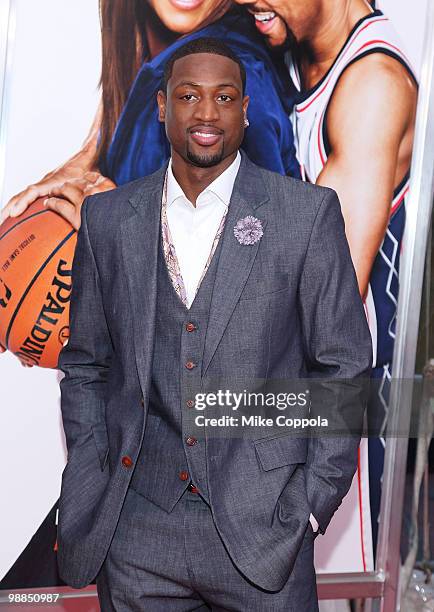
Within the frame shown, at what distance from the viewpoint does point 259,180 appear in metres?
1.93

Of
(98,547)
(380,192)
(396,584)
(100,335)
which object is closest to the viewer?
(98,547)

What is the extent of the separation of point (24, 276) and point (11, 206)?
8.6 inches

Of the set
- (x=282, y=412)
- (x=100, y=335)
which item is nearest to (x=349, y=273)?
(x=282, y=412)

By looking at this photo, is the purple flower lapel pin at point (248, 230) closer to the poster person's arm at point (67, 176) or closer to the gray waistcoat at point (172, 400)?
the gray waistcoat at point (172, 400)

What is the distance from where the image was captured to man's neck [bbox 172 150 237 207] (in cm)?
192

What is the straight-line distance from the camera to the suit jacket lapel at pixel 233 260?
1789 millimetres

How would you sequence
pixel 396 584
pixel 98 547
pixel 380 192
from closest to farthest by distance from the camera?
1. pixel 98 547
2. pixel 380 192
3. pixel 396 584

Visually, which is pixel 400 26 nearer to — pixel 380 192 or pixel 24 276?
pixel 380 192

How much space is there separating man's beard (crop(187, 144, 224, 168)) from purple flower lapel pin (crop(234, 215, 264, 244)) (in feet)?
0.47

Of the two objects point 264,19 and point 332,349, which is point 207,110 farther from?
point 264,19

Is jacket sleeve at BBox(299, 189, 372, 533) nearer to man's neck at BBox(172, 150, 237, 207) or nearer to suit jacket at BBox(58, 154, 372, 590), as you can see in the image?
suit jacket at BBox(58, 154, 372, 590)

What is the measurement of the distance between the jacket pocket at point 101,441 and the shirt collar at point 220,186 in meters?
0.54

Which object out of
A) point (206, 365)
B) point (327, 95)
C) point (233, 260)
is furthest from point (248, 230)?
point (327, 95)

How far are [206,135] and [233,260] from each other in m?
0.29
